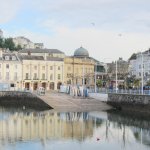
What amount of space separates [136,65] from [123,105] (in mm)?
55659

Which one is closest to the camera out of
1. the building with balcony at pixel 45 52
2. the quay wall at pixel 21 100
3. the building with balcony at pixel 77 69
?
the quay wall at pixel 21 100

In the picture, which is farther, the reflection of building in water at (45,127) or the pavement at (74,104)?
the pavement at (74,104)

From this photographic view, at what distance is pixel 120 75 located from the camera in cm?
9600

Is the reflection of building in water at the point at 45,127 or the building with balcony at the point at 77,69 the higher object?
the building with balcony at the point at 77,69

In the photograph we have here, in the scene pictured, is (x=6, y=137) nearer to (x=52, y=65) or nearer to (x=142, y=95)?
(x=142, y=95)

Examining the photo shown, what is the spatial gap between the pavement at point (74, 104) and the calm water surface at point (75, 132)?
6.54 meters

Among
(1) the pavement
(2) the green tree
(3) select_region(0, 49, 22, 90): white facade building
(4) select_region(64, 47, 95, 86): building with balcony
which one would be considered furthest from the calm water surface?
(2) the green tree

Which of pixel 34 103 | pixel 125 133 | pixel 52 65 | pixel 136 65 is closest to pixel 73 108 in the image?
pixel 34 103

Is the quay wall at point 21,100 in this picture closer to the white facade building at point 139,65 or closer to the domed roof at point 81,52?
the white facade building at point 139,65

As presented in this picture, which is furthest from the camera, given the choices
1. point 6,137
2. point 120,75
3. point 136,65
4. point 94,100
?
point 136,65

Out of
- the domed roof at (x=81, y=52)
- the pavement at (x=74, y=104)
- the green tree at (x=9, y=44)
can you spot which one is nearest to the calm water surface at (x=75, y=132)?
the pavement at (x=74, y=104)

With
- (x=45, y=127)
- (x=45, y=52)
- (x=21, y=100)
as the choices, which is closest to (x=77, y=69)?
(x=45, y=52)

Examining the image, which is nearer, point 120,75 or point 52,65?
point 120,75

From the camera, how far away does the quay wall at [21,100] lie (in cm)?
7131
